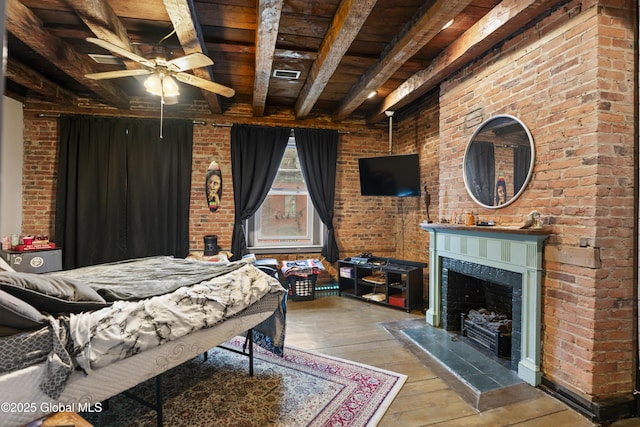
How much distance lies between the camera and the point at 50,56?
10.2ft

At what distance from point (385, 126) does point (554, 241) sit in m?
3.40

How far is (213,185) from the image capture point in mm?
4852

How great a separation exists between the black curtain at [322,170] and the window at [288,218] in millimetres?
202

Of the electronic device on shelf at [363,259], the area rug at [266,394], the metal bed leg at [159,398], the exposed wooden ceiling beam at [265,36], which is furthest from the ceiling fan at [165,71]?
the electronic device on shelf at [363,259]

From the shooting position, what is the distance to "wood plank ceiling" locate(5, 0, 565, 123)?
2.57 m

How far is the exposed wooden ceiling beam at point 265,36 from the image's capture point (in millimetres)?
2365

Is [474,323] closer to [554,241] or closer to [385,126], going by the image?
[554,241]

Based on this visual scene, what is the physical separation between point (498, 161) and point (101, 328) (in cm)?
308

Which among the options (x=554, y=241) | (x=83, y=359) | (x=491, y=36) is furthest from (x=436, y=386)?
(x=491, y=36)

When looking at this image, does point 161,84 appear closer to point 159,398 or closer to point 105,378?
point 105,378

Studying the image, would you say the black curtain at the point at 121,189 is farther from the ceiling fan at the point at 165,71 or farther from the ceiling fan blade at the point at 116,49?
the ceiling fan blade at the point at 116,49

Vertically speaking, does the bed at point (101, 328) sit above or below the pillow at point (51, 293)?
below

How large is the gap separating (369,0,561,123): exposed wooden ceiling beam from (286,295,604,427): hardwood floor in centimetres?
260

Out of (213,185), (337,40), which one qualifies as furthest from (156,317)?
(213,185)
